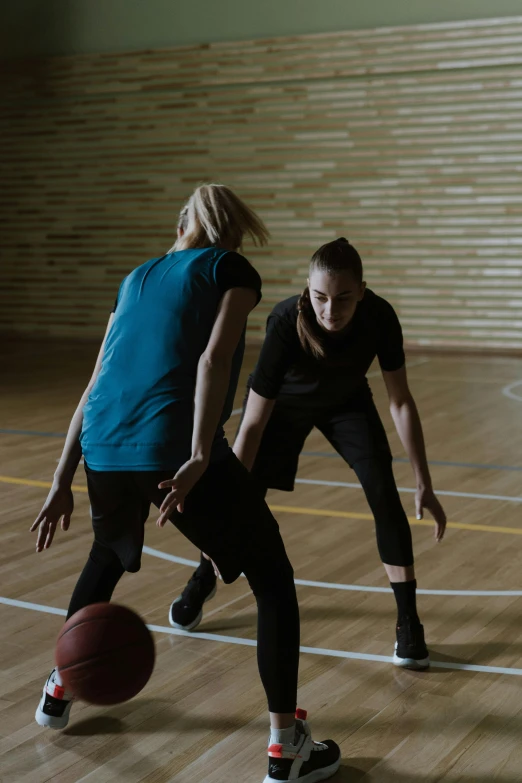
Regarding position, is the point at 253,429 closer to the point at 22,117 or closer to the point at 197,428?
the point at 197,428

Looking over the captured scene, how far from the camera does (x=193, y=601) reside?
11.8ft

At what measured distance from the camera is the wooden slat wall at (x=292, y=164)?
10.9m

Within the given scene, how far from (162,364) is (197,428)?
0.19m

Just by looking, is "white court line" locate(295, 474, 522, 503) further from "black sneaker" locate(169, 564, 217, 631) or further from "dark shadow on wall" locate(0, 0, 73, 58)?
"dark shadow on wall" locate(0, 0, 73, 58)

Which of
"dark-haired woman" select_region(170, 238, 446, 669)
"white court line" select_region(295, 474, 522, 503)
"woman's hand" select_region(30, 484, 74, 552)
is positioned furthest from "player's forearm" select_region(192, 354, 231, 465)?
"white court line" select_region(295, 474, 522, 503)

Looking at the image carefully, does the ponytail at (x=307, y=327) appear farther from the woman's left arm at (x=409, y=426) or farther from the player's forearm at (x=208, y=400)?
the player's forearm at (x=208, y=400)

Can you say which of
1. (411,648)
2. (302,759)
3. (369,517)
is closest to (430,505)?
(411,648)

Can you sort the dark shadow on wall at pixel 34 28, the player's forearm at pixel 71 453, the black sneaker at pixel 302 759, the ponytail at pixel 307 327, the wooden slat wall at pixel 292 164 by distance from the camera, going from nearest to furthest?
the black sneaker at pixel 302 759 → the player's forearm at pixel 71 453 → the ponytail at pixel 307 327 → the wooden slat wall at pixel 292 164 → the dark shadow on wall at pixel 34 28

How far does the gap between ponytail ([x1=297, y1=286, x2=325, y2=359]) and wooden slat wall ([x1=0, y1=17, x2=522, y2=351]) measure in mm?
8191

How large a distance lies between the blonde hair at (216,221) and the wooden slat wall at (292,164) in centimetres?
884

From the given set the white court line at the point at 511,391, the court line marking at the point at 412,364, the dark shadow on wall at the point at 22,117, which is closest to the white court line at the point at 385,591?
the white court line at the point at 511,391

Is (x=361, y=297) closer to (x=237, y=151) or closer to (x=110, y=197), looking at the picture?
(x=237, y=151)

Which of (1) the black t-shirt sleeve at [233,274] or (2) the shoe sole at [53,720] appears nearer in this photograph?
(1) the black t-shirt sleeve at [233,274]

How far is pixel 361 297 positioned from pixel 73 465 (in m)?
1.02
